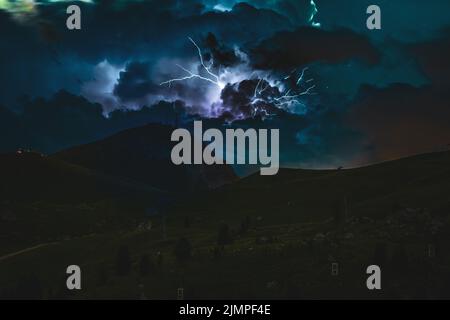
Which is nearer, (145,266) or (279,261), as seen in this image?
(279,261)

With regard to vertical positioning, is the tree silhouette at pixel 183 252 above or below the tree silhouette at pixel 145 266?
above

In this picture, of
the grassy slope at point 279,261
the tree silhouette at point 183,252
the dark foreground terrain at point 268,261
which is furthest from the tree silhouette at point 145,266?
the tree silhouette at point 183,252

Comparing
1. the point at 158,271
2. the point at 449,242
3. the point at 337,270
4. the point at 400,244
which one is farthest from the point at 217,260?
the point at 449,242

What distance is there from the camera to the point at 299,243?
141875 mm

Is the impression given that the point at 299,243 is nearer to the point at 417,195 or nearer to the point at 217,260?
the point at 217,260

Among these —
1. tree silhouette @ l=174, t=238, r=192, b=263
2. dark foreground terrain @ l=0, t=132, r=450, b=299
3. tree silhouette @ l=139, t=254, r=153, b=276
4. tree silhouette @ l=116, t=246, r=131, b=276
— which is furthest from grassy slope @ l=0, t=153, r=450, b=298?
tree silhouette @ l=174, t=238, r=192, b=263

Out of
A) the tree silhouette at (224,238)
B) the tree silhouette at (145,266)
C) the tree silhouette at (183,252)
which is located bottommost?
the tree silhouette at (145,266)

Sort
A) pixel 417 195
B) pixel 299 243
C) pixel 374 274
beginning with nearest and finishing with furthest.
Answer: pixel 374 274
pixel 299 243
pixel 417 195

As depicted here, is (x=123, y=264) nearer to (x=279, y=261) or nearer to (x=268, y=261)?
(x=268, y=261)

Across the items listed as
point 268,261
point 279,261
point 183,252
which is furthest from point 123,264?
point 279,261

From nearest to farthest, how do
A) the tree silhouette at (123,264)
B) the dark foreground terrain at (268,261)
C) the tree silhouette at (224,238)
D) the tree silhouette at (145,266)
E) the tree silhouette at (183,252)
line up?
1. the dark foreground terrain at (268,261)
2. the tree silhouette at (145,266)
3. the tree silhouette at (123,264)
4. the tree silhouette at (183,252)
5. the tree silhouette at (224,238)

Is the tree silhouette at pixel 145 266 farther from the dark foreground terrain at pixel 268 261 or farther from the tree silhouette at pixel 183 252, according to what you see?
the tree silhouette at pixel 183 252
